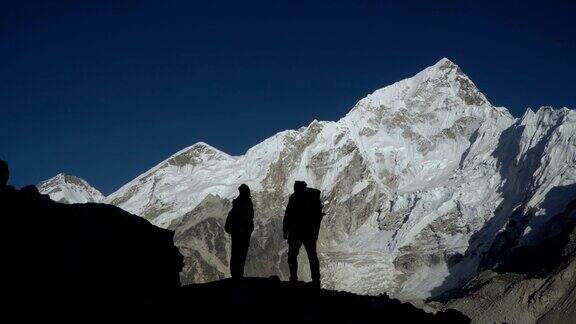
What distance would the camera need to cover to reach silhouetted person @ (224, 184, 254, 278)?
22141 millimetres

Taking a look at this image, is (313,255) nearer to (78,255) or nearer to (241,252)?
(241,252)

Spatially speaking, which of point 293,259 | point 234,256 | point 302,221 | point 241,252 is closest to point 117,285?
point 234,256

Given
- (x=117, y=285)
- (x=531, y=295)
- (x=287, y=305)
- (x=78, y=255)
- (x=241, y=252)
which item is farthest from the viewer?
(x=531, y=295)

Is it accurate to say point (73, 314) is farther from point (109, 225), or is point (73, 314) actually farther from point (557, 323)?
point (557, 323)

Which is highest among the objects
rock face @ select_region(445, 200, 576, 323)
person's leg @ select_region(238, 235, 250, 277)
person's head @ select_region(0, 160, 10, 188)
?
rock face @ select_region(445, 200, 576, 323)

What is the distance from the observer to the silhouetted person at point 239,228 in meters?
22.1

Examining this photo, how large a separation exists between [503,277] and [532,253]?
3796 centimetres

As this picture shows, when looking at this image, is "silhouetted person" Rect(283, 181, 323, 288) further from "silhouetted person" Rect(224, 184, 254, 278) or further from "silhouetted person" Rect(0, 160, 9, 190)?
"silhouetted person" Rect(0, 160, 9, 190)

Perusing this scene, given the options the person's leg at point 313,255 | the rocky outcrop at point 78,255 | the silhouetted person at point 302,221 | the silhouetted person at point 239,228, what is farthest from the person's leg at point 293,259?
the rocky outcrop at point 78,255

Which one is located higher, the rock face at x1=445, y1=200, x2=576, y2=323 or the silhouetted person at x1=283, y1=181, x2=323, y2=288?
the rock face at x1=445, y1=200, x2=576, y2=323

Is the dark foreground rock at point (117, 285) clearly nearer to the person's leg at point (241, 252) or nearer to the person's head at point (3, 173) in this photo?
the person's head at point (3, 173)

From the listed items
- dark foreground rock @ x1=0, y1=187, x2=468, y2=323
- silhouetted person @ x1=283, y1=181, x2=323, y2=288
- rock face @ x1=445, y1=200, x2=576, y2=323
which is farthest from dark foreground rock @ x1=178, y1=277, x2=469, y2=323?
rock face @ x1=445, y1=200, x2=576, y2=323

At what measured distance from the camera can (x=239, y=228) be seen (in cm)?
2212

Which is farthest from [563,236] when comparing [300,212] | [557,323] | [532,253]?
[300,212]
